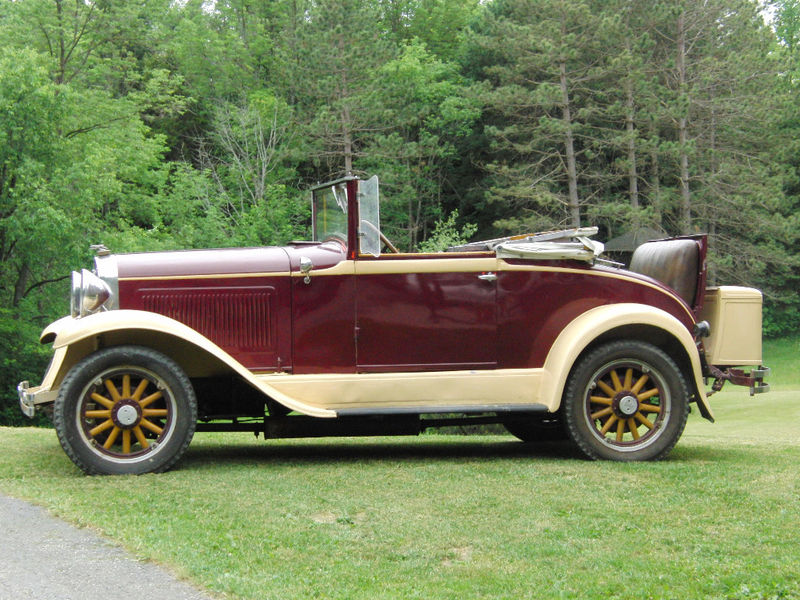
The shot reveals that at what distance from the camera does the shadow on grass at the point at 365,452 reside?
6879 millimetres

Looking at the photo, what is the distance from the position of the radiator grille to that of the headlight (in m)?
0.44

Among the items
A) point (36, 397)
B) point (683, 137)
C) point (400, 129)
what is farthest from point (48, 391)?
point (400, 129)

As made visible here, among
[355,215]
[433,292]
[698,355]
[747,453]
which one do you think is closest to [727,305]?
[698,355]

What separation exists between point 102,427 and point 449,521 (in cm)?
256

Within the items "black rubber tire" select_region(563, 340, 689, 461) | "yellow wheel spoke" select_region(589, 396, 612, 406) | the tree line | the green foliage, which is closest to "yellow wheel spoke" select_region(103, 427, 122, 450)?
"black rubber tire" select_region(563, 340, 689, 461)

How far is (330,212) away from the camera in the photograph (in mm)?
7254

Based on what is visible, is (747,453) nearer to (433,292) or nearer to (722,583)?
(433,292)

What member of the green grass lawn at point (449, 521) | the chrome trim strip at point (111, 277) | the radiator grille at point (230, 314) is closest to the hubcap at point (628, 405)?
the green grass lawn at point (449, 521)

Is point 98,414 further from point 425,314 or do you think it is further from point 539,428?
point 539,428

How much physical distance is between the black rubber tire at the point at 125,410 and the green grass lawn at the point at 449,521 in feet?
0.57

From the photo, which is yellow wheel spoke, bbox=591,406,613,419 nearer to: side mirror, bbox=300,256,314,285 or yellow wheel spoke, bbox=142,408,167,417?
side mirror, bbox=300,256,314,285

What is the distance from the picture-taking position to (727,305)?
7.06 metres

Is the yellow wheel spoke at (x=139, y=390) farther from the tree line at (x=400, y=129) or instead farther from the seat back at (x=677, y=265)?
the tree line at (x=400, y=129)

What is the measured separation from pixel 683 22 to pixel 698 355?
108ft
